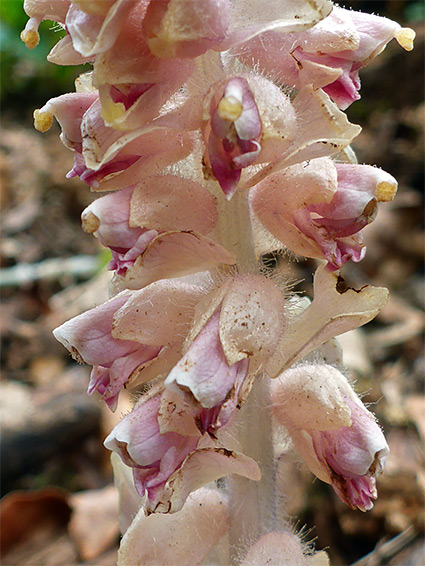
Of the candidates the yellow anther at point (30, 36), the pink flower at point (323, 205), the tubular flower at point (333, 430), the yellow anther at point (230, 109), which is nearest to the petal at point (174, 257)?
the pink flower at point (323, 205)

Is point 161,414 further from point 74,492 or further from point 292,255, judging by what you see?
point 74,492

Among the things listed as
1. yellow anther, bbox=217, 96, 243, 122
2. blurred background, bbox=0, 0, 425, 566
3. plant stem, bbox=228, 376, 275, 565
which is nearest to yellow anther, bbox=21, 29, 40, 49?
blurred background, bbox=0, 0, 425, 566

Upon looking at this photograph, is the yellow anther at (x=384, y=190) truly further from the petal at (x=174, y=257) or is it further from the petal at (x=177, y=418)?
the petal at (x=177, y=418)

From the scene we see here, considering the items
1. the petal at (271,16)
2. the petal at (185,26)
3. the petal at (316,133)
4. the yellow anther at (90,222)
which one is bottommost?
the yellow anther at (90,222)

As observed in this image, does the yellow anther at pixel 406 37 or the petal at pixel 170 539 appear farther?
the petal at pixel 170 539

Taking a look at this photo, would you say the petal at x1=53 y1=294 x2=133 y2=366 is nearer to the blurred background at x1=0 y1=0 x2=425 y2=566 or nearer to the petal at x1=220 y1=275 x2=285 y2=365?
the petal at x1=220 y1=275 x2=285 y2=365

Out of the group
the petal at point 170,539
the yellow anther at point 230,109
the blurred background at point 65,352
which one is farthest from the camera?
the blurred background at point 65,352
